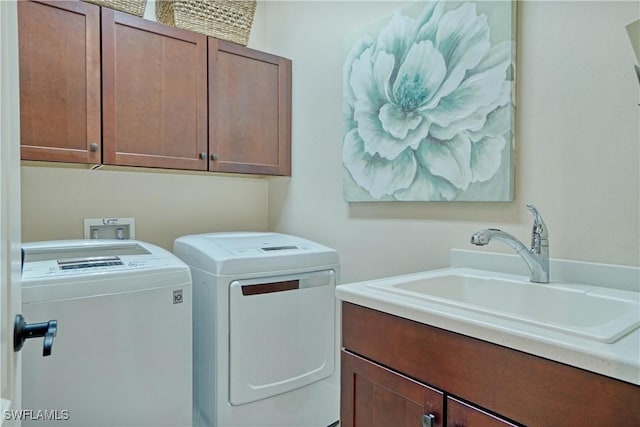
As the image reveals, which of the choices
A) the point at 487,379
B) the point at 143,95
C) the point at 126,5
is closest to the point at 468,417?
the point at 487,379

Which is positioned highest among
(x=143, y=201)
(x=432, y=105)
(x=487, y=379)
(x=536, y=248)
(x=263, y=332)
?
(x=432, y=105)

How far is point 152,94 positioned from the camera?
192 cm

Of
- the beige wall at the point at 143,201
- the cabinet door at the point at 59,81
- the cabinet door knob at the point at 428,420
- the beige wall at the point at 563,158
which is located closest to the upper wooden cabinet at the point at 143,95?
the cabinet door at the point at 59,81

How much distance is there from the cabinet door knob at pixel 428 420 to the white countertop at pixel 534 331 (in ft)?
0.71

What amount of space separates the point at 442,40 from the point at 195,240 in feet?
4.60

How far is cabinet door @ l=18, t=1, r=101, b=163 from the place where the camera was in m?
1.60

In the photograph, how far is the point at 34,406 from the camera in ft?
4.16

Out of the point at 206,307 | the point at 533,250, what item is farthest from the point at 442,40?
the point at 206,307

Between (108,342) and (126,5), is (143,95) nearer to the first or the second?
(126,5)

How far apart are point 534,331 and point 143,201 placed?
2.01 m

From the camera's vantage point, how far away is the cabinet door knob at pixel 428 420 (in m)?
0.95

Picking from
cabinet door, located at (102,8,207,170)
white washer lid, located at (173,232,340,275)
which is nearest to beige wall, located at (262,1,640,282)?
white washer lid, located at (173,232,340,275)

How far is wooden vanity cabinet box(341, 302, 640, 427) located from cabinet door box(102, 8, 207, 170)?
1309 millimetres

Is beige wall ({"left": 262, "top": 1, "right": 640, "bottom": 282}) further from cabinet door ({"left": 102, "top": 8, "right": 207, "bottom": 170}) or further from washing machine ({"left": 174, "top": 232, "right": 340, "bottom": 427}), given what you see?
cabinet door ({"left": 102, "top": 8, "right": 207, "bottom": 170})
